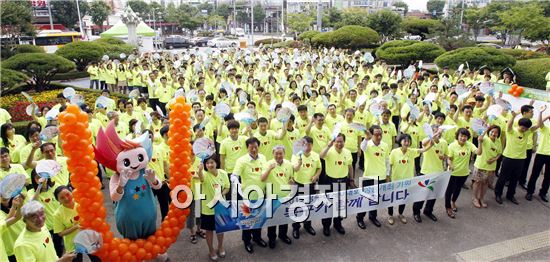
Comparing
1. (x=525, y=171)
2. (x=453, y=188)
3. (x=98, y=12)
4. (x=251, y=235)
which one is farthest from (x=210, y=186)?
(x=98, y=12)

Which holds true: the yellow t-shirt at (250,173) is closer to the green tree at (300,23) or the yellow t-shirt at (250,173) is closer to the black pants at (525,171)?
the black pants at (525,171)

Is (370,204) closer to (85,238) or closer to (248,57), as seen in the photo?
(85,238)

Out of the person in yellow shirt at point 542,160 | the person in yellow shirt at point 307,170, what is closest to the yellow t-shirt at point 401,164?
the person in yellow shirt at point 307,170

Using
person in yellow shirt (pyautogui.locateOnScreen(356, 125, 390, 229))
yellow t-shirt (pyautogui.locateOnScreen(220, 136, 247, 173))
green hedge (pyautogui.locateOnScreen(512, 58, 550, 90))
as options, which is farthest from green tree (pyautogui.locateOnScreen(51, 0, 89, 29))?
person in yellow shirt (pyautogui.locateOnScreen(356, 125, 390, 229))

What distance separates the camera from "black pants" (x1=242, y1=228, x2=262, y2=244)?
18.6ft

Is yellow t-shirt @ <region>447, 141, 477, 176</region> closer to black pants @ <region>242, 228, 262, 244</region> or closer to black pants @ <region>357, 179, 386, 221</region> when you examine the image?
black pants @ <region>357, 179, 386, 221</region>

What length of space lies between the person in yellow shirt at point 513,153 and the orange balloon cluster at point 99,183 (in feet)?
18.2

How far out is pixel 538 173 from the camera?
7113 mm

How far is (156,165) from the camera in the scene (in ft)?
19.5

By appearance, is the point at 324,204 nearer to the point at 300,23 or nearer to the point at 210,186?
the point at 210,186

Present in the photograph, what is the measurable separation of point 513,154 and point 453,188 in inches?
52.4

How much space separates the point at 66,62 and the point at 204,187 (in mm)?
13295

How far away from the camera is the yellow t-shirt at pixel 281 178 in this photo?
17.7 ft

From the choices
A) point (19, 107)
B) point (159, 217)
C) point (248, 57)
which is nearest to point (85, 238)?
point (159, 217)
